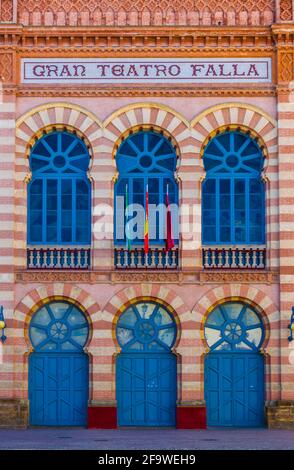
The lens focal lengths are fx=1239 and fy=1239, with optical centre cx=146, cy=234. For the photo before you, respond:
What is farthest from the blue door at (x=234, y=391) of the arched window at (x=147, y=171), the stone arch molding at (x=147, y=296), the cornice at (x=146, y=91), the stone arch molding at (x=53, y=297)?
the cornice at (x=146, y=91)

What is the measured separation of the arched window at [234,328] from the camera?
36719mm

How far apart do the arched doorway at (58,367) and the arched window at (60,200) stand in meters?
2.08

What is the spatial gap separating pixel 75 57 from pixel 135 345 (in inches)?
347

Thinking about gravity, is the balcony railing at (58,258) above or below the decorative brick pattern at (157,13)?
below

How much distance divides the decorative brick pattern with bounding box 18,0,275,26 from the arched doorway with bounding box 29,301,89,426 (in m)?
8.58

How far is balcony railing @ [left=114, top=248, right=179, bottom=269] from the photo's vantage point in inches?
1448

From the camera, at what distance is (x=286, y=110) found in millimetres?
36844

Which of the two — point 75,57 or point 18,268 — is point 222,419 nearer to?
point 18,268

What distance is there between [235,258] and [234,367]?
10.6ft

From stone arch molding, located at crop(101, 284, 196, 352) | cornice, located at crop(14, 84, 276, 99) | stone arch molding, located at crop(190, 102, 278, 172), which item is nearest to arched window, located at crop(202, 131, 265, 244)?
stone arch molding, located at crop(190, 102, 278, 172)

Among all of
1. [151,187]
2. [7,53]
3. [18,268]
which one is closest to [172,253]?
[151,187]

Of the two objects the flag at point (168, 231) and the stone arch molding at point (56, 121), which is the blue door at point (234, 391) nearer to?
the flag at point (168, 231)

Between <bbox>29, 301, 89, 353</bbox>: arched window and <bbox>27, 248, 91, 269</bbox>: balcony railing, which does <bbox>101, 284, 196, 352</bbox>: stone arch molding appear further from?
<bbox>27, 248, 91, 269</bbox>: balcony railing

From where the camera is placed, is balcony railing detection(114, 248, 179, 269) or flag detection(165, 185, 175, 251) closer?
flag detection(165, 185, 175, 251)
